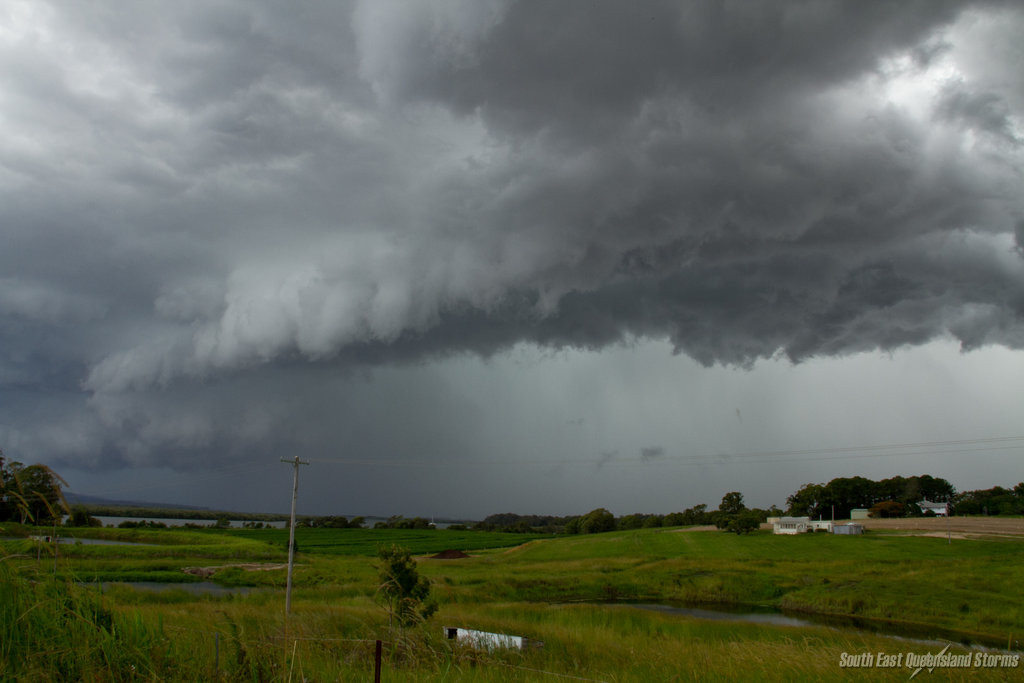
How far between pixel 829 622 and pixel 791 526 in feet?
233

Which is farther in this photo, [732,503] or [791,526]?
[732,503]

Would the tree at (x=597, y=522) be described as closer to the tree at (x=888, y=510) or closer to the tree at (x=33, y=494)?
the tree at (x=888, y=510)

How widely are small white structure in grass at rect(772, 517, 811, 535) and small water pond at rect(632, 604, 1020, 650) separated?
59711 mm

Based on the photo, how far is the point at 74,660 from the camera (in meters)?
5.14

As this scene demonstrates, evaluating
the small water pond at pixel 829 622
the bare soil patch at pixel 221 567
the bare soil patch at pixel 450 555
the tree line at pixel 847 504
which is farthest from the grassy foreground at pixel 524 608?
the tree line at pixel 847 504

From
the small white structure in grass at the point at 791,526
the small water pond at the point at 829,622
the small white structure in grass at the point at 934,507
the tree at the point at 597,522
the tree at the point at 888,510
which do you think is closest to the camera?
the small water pond at the point at 829,622

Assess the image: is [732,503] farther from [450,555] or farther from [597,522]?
[450,555]

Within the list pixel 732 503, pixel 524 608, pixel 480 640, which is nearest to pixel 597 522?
pixel 732 503

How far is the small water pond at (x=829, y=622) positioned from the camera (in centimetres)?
4891

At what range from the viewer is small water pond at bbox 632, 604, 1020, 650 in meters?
48.9

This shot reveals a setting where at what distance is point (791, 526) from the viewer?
122188 mm

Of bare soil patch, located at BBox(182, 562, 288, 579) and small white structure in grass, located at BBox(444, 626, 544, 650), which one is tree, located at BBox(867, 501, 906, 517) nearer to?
bare soil patch, located at BBox(182, 562, 288, 579)

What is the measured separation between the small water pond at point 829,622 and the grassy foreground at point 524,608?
1.27m

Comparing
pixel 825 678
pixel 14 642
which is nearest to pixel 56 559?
pixel 14 642
